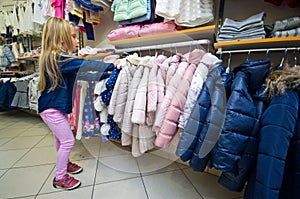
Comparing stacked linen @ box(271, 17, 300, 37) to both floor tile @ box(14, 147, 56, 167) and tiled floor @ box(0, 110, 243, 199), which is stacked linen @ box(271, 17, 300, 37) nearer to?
tiled floor @ box(0, 110, 243, 199)

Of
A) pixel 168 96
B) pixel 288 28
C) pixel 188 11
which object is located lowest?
pixel 168 96

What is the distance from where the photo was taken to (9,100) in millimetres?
2369

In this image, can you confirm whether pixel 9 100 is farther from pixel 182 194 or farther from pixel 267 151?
pixel 267 151

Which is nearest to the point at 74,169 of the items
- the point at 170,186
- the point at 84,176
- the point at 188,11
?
the point at 84,176

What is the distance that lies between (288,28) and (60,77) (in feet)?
4.10

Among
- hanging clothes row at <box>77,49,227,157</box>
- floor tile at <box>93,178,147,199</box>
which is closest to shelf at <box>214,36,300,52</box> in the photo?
hanging clothes row at <box>77,49,227,157</box>

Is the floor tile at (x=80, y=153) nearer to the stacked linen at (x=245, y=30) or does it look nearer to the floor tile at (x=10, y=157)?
the floor tile at (x=10, y=157)

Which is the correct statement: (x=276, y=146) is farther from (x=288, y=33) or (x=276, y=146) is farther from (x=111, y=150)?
(x=111, y=150)

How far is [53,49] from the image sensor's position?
37.8 inches

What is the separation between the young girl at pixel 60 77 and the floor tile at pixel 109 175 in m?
0.16

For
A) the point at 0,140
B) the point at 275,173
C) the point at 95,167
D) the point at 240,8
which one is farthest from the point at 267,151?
the point at 0,140

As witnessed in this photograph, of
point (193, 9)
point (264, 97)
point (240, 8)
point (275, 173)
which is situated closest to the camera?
point (275, 173)

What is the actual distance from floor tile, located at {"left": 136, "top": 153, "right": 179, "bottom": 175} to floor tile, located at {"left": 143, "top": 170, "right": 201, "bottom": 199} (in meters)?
0.06

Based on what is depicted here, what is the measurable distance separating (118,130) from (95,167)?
1.59 feet
